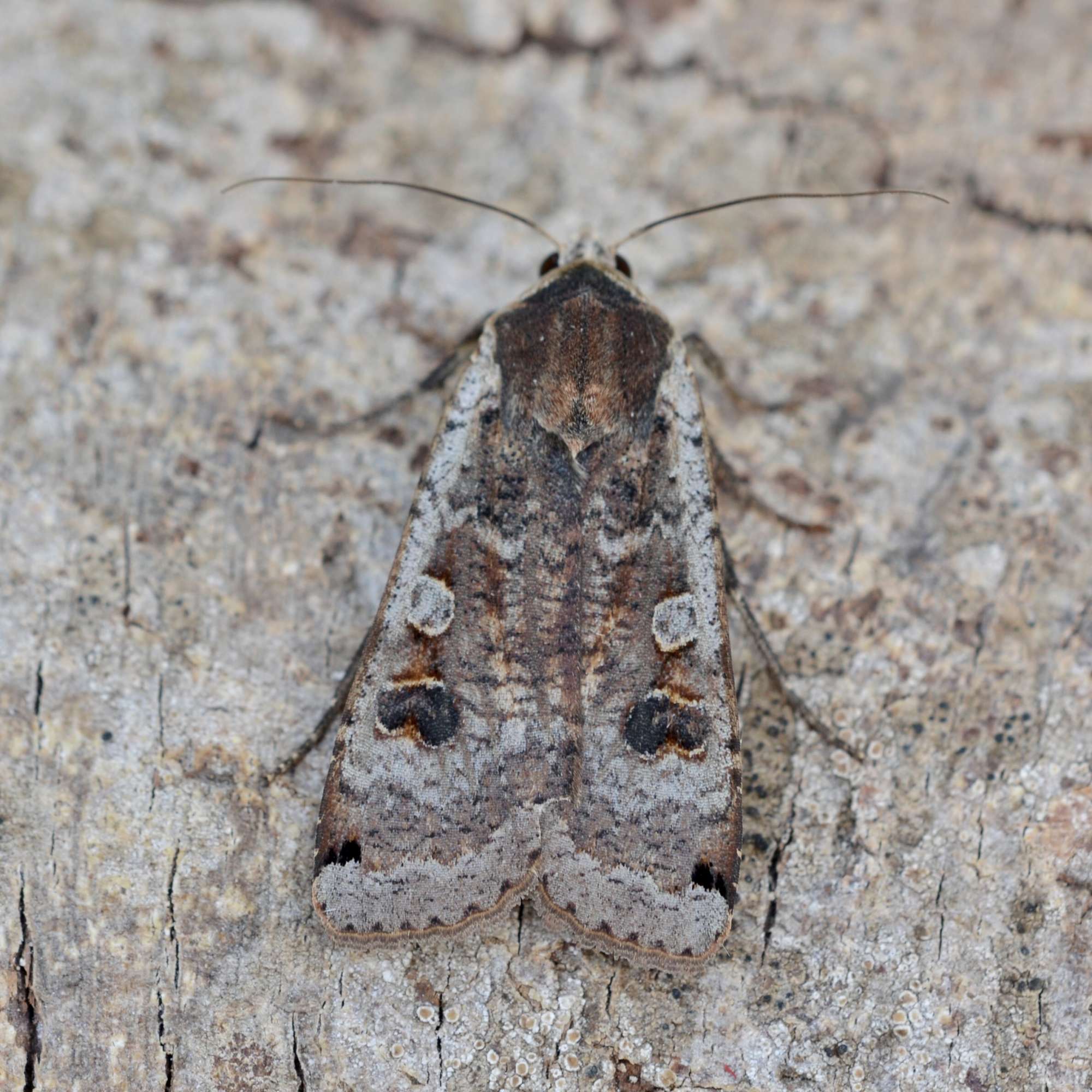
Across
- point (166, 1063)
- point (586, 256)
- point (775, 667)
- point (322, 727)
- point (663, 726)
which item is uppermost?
point (586, 256)

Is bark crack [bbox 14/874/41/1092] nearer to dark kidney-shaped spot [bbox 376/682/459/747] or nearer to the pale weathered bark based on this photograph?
the pale weathered bark

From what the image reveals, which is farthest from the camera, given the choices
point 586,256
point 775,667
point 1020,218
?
point 1020,218

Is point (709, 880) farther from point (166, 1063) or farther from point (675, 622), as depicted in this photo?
point (166, 1063)

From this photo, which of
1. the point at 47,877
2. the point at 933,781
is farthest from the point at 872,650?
the point at 47,877

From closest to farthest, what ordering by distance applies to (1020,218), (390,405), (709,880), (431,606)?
(709,880) → (431,606) → (390,405) → (1020,218)

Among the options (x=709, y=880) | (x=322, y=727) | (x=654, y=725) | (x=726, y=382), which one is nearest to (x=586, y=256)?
(x=726, y=382)

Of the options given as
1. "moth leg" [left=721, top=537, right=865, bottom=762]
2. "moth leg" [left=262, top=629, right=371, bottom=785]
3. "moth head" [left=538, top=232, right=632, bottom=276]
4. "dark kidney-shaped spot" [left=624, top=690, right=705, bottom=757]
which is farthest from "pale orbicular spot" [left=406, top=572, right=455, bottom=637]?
"moth head" [left=538, top=232, right=632, bottom=276]

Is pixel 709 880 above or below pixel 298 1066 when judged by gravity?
above
